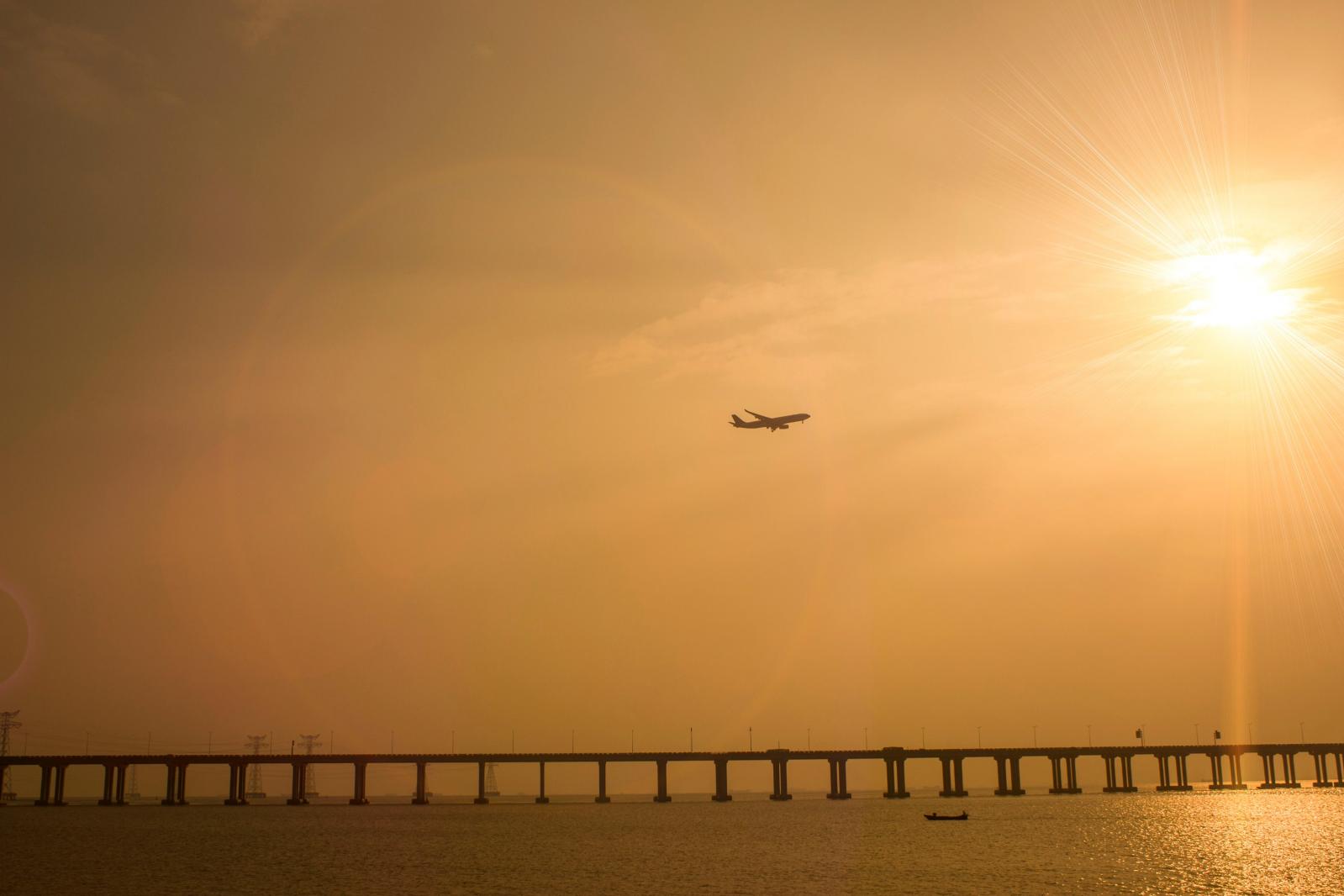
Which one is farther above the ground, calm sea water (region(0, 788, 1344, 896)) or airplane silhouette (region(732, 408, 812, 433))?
airplane silhouette (region(732, 408, 812, 433))

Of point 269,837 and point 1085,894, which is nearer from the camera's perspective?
point 1085,894

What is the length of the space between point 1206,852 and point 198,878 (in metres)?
88.0

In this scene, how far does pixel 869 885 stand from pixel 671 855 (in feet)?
113

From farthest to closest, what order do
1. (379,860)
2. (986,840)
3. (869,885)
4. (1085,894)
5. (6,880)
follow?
(986,840) → (379,860) → (6,880) → (869,885) → (1085,894)

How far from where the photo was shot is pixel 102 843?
142m

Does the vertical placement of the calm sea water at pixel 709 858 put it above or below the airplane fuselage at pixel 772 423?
below

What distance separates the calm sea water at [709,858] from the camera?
90.2m

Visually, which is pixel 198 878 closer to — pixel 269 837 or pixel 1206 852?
pixel 269 837

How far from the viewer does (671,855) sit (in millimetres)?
118750

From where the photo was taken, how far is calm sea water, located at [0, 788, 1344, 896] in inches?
3551

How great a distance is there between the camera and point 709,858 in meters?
115

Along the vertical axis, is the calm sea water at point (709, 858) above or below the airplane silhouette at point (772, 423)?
below

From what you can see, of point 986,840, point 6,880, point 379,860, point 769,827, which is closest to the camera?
point 6,880

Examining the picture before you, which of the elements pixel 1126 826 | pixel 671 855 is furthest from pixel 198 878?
pixel 1126 826
